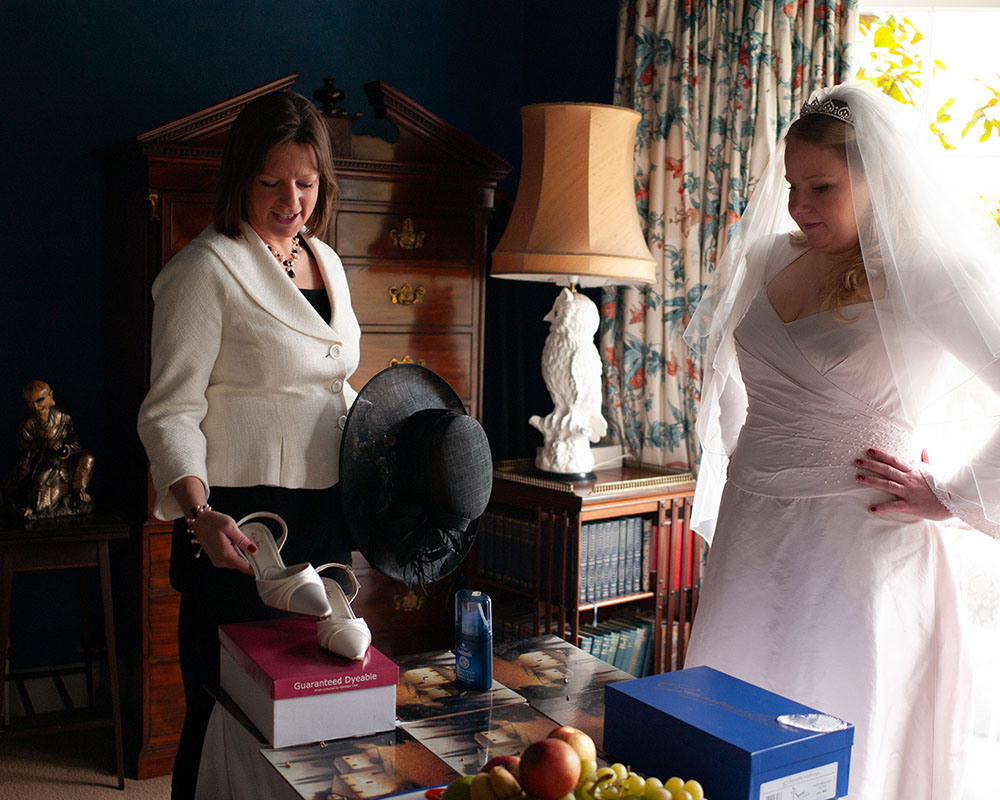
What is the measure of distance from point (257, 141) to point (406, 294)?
1.20m

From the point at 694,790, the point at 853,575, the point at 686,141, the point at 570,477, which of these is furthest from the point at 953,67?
the point at 694,790

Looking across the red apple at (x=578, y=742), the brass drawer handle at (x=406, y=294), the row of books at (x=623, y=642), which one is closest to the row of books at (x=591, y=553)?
the row of books at (x=623, y=642)

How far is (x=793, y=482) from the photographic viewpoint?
188 cm

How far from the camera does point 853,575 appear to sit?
5.93ft

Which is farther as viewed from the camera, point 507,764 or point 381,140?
point 381,140

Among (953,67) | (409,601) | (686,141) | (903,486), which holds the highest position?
(953,67)

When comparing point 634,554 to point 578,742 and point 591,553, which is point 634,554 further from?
point 578,742

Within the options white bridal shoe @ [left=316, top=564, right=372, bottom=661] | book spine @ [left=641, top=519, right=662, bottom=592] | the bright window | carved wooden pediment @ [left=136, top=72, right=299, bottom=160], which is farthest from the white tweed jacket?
the bright window

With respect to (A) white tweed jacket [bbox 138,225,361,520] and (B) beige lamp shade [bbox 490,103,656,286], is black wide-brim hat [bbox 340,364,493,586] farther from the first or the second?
(B) beige lamp shade [bbox 490,103,656,286]

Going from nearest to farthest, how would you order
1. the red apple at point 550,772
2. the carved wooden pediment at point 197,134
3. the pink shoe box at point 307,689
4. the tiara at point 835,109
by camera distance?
the red apple at point 550,772
the pink shoe box at point 307,689
the tiara at point 835,109
the carved wooden pediment at point 197,134

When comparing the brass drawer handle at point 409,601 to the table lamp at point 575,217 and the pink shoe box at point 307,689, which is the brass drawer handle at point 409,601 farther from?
the pink shoe box at point 307,689

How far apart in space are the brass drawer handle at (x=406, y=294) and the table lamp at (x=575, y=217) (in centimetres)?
23

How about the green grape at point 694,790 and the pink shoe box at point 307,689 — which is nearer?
the green grape at point 694,790

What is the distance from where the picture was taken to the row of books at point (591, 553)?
2.94 meters
